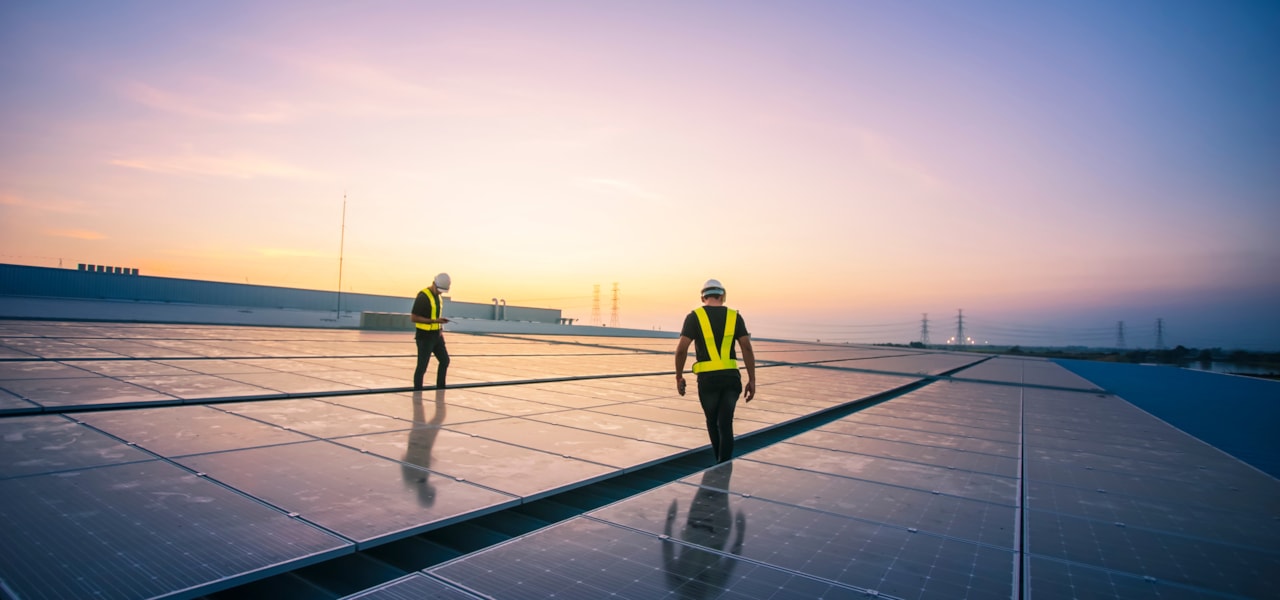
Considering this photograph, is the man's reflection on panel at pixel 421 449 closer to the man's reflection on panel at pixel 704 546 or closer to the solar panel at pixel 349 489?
the solar panel at pixel 349 489

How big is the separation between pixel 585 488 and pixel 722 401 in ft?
5.30

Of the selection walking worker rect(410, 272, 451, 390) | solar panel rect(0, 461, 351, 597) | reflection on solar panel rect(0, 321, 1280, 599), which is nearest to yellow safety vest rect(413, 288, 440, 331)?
walking worker rect(410, 272, 451, 390)

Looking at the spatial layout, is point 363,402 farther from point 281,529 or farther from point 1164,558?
point 1164,558

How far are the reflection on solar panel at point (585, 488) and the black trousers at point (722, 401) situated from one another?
240 mm

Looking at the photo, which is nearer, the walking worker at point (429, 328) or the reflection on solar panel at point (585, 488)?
the reflection on solar panel at point (585, 488)

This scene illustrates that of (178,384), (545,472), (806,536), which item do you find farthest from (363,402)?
(806,536)

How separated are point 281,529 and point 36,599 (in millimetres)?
999

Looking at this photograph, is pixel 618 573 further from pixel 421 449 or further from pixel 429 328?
pixel 429 328

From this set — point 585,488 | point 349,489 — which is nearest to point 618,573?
point 585,488

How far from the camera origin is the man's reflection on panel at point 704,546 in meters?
2.98

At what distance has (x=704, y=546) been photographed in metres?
3.47

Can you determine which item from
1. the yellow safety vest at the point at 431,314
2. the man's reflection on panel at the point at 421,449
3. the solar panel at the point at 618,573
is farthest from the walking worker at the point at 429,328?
the solar panel at the point at 618,573

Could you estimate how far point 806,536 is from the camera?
372 cm

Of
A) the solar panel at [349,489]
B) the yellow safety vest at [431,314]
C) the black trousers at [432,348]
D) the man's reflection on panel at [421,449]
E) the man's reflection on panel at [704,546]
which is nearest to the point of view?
the man's reflection on panel at [704,546]
